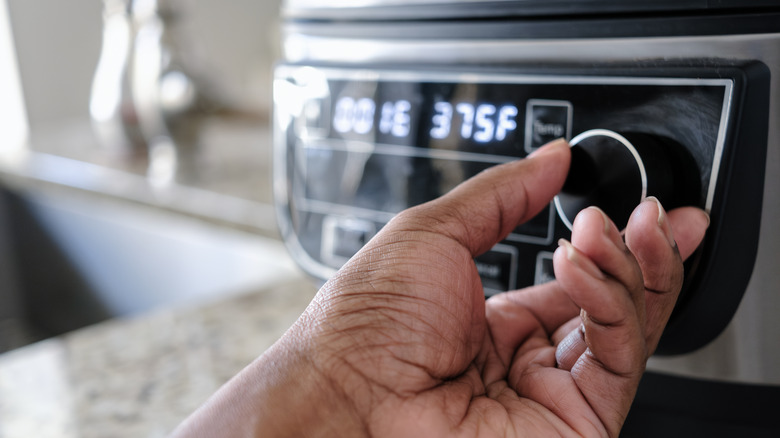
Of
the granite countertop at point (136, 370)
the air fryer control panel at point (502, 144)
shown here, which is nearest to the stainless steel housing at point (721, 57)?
the air fryer control panel at point (502, 144)

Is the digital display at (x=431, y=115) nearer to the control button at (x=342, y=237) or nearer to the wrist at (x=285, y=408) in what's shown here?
the control button at (x=342, y=237)

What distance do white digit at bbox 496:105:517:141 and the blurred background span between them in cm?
58

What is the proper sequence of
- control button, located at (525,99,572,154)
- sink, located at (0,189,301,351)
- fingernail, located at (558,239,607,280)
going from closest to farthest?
fingernail, located at (558,239,607,280)
control button, located at (525,99,572,154)
sink, located at (0,189,301,351)

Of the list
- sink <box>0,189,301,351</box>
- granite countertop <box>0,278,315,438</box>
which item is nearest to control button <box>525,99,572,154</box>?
granite countertop <box>0,278,315,438</box>

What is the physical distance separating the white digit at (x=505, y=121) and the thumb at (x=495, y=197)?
1.5 inches

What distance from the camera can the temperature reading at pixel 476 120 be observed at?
37 centimetres

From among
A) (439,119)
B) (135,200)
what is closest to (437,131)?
(439,119)

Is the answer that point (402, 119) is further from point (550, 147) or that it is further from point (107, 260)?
point (107, 260)

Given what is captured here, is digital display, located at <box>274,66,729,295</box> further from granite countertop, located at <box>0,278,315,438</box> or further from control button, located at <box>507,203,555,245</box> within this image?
granite countertop, located at <box>0,278,315,438</box>

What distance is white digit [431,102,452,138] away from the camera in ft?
1.30

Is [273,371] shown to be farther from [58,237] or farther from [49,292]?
[49,292]

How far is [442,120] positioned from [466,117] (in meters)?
0.02

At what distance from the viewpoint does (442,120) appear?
398 millimetres

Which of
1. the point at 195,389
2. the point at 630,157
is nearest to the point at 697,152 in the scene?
the point at 630,157
